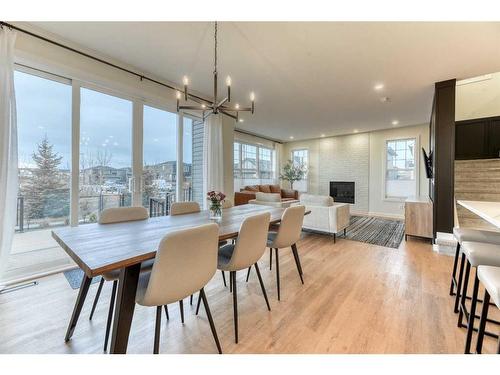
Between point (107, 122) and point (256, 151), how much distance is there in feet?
17.0

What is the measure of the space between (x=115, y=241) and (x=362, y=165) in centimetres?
735

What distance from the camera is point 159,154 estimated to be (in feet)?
11.7

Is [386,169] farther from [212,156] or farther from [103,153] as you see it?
[103,153]

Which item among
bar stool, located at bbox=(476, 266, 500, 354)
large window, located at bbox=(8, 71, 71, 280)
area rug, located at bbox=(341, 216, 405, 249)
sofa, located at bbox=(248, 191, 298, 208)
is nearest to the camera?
bar stool, located at bbox=(476, 266, 500, 354)

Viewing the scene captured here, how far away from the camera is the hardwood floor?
1459 mm

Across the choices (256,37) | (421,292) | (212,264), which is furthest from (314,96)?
(212,264)

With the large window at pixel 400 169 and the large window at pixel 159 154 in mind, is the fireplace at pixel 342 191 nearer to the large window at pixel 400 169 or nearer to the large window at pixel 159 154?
the large window at pixel 400 169

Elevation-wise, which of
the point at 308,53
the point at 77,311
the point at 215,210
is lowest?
the point at 77,311

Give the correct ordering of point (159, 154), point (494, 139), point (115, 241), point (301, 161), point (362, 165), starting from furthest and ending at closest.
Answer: point (301, 161)
point (362, 165)
point (159, 154)
point (494, 139)
point (115, 241)

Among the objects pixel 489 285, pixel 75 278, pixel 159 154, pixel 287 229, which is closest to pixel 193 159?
pixel 159 154

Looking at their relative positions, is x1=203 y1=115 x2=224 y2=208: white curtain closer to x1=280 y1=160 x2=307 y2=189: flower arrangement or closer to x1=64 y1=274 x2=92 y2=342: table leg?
x1=64 y1=274 x2=92 y2=342: table leg

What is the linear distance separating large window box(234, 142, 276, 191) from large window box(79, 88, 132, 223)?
3887 mm

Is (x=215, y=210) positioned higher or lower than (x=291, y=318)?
higher

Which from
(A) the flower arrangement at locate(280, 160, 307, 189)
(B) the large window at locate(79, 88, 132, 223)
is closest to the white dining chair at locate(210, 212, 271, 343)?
(B) the large window at locate(79, 88, 132, 223)
